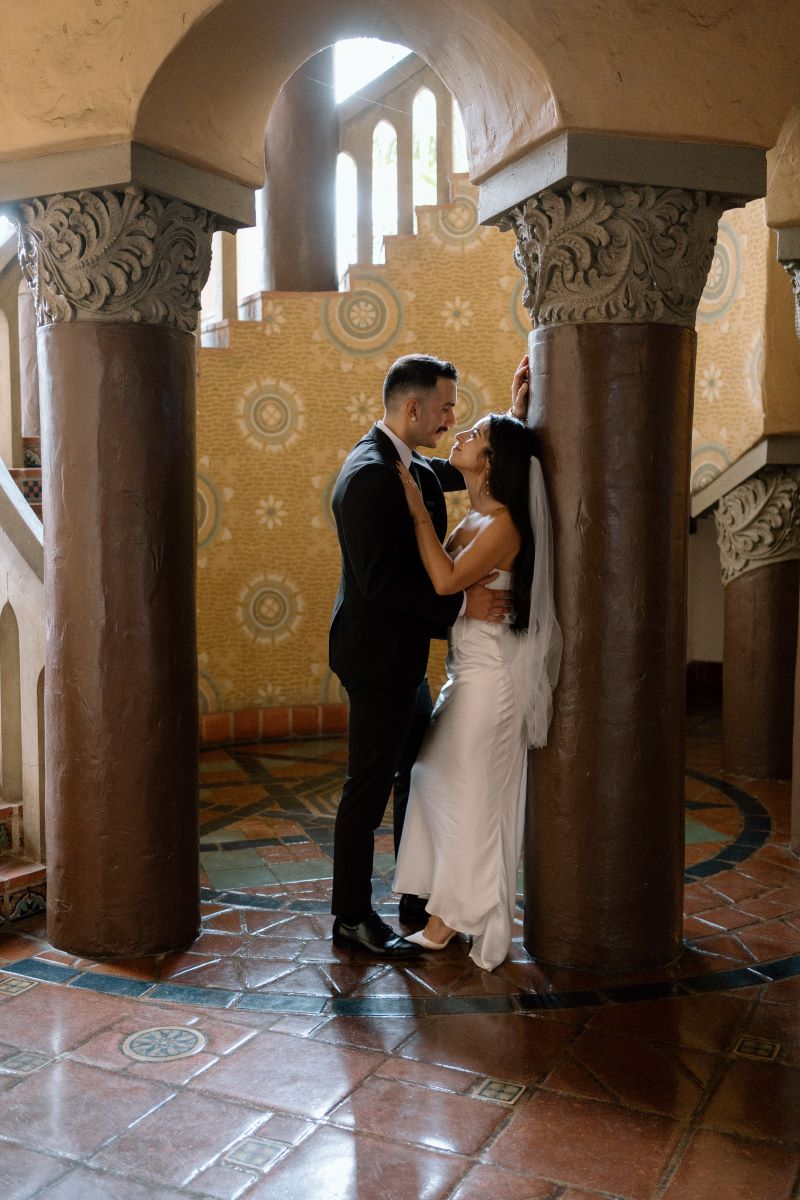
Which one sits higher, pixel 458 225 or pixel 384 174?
pixel 384 174

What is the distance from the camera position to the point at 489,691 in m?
4.00

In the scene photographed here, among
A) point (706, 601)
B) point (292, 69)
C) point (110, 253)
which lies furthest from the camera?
point (706, 601)

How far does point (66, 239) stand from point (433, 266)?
4.25 metres

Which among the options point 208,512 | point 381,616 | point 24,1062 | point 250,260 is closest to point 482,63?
point 381,616

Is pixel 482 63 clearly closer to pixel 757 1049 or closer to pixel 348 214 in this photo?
pixel 757 1049

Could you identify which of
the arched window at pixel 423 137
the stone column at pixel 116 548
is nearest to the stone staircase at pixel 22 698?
the stone column at pixel 116 548

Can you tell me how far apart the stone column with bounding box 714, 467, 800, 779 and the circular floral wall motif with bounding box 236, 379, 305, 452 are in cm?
285

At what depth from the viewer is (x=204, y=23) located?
3629 mm

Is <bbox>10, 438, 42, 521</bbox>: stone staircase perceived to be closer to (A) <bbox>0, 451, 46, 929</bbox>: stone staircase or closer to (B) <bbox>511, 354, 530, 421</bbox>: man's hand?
(A) <bbox>0, 451, 46, 929</bbox>: stone staircase

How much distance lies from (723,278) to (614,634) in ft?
12.7

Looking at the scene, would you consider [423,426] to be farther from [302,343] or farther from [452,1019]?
[302,343]

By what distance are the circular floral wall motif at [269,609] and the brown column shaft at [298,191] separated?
2.11m

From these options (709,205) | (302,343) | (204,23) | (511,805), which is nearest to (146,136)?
(204,23)

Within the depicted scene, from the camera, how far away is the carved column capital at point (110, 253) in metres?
3.84
